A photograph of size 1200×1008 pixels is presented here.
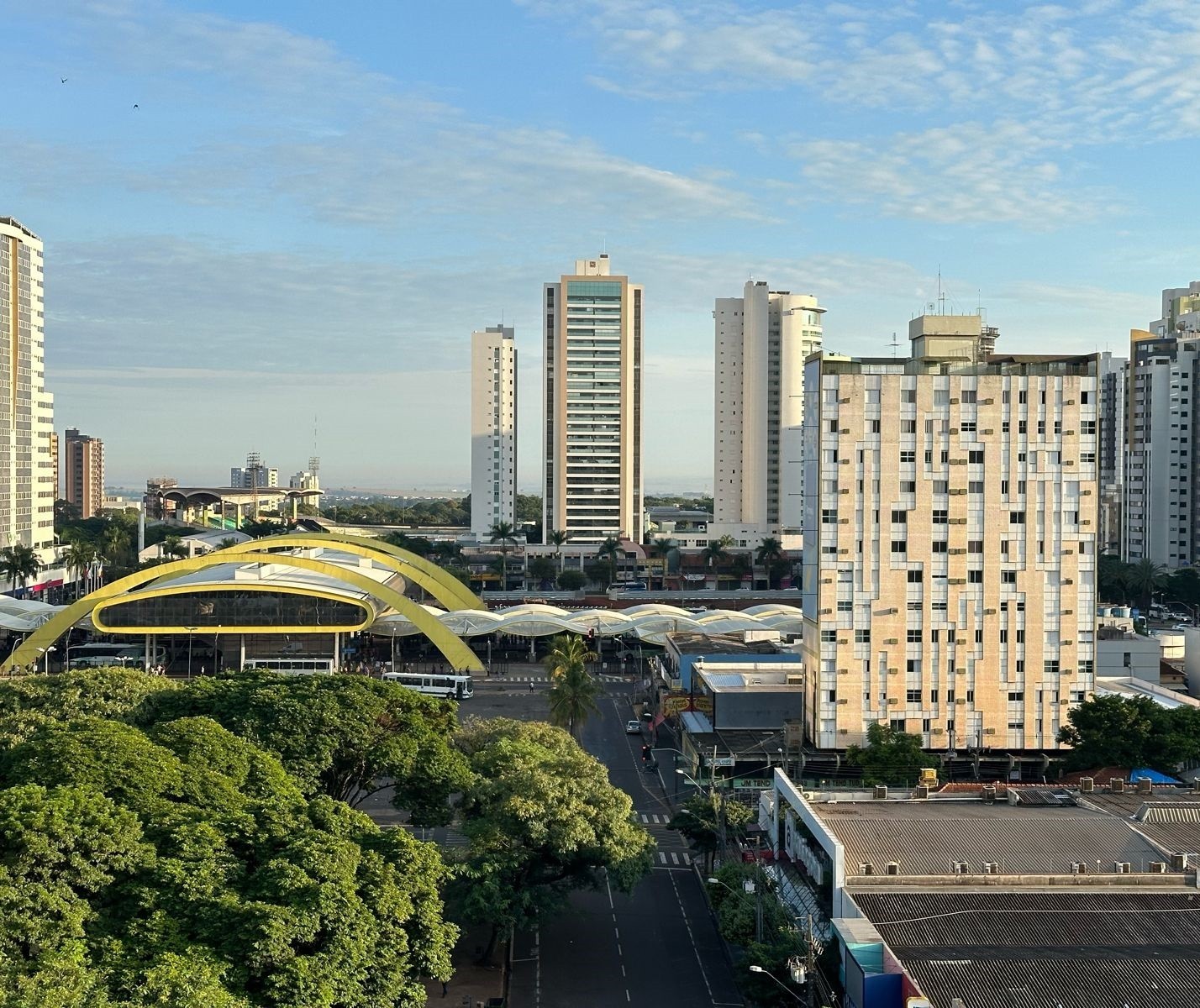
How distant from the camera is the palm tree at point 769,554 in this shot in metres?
133

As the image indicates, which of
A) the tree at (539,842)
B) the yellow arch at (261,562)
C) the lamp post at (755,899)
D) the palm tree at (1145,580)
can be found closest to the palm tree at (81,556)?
the yellow arch at (261,562)

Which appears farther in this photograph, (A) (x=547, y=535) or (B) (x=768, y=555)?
(A) (x=547, y=535)

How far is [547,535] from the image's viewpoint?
507 ft

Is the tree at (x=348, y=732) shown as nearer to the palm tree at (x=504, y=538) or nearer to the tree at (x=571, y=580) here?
the tree at (x=571, y=580)

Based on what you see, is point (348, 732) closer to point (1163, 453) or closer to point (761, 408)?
point (1163, 453)

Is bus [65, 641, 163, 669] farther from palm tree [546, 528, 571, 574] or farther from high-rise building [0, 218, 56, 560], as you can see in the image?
palm tree [546, 528, 571, 574]

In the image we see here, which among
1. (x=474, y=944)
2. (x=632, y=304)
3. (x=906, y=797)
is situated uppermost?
(x=632, y=304)

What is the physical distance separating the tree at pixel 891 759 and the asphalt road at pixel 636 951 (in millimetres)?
7649

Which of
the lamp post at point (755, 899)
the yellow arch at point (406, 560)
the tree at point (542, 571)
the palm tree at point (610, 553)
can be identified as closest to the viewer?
the lamp post at point (755, 899)

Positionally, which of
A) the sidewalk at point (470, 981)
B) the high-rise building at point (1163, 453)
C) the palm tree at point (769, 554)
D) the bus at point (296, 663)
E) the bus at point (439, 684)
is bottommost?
the sidewalk at point (470, 981)

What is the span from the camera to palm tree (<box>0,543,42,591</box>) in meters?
114

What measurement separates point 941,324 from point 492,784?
2878cm

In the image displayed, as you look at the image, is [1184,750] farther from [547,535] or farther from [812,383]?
[547,535]

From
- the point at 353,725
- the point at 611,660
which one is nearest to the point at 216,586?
the point at 611,660
